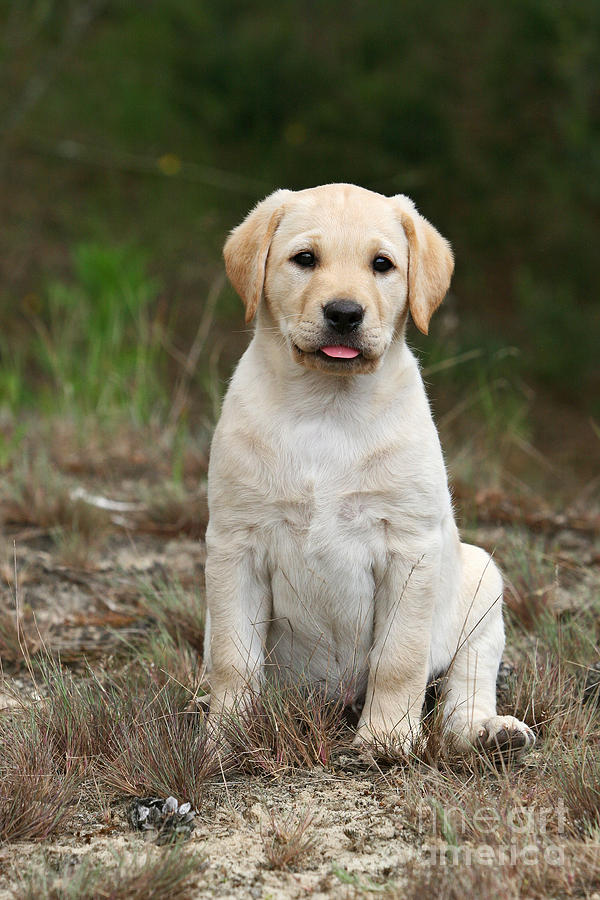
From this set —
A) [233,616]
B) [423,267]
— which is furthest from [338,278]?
[233,616]

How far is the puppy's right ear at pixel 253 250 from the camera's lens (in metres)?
2.96

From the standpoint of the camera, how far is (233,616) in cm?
287

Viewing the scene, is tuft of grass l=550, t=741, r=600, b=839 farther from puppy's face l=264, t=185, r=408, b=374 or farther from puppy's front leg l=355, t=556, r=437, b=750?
puppy's face l=264, t=185, r=408, b=374

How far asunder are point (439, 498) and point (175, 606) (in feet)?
3.75

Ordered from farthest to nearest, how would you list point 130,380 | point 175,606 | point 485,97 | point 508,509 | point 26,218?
point 26,218
point 485,97
point 130,380
point 508,509
point 175,606

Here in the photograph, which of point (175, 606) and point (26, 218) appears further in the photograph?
point (26, 218)

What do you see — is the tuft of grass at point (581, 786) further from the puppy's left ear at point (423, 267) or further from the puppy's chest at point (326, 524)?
the puppy's left ear at point (423, 267)

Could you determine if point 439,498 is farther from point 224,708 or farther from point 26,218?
point 26,218

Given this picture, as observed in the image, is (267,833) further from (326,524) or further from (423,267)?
(423,267)

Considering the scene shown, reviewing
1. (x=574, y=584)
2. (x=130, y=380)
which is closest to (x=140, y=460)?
(x=130, y=380)

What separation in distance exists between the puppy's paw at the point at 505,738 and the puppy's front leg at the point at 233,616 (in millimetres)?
615

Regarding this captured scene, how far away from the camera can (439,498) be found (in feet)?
9.41

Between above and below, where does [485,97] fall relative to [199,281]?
above

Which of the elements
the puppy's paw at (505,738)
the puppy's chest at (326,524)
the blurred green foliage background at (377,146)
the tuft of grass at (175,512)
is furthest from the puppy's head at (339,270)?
the blurred green foliage background at (377,146)
